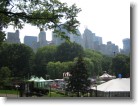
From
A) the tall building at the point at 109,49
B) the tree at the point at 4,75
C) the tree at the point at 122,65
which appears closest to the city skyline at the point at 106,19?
the tall building at the point at 109,49

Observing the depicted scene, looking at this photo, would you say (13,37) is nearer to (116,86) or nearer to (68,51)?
(68,51)

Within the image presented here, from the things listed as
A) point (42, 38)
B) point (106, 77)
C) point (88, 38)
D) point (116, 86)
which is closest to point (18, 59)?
point (42, 38)

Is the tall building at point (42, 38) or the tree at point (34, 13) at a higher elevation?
the tree at point (34, 13)

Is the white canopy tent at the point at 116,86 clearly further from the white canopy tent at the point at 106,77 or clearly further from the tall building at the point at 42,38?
the tall building at the point at 42,38

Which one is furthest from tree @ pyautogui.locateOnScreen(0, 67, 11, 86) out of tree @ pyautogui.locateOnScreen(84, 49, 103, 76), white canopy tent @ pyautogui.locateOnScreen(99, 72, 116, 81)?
white canopy tent @ pyautogui.locateOnScreen(99, 72, 116, 81)

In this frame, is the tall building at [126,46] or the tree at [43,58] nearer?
the tall building at [126,46]

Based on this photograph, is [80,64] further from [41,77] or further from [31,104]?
[31,104]
